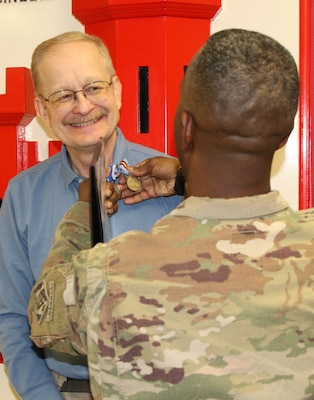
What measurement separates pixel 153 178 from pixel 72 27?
2.42 feet

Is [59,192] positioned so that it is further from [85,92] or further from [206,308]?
[206,308]

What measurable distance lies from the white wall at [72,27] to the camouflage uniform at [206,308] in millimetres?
1097

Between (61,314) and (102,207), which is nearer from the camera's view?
(61,314)

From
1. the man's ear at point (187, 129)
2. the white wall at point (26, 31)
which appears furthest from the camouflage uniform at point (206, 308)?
the white wall at point (26, 31)

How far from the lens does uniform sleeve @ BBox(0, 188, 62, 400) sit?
70.5 inches

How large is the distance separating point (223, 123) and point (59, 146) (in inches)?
48.7

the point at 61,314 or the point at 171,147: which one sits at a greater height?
the point at 171,147

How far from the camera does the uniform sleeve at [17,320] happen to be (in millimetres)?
1790

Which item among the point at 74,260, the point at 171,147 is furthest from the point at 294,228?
the point at 171,147

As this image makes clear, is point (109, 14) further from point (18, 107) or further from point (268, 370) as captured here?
point (268, 370)

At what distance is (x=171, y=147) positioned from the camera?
214cm

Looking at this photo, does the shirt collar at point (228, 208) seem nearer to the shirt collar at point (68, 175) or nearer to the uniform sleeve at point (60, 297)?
the uniform sleeve at point (60, 297)

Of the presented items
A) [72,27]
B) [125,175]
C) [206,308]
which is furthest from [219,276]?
[72,27]

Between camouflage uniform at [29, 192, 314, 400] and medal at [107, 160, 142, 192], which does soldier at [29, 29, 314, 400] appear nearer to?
camouflage uniform at [29, 192, 314, 400]
